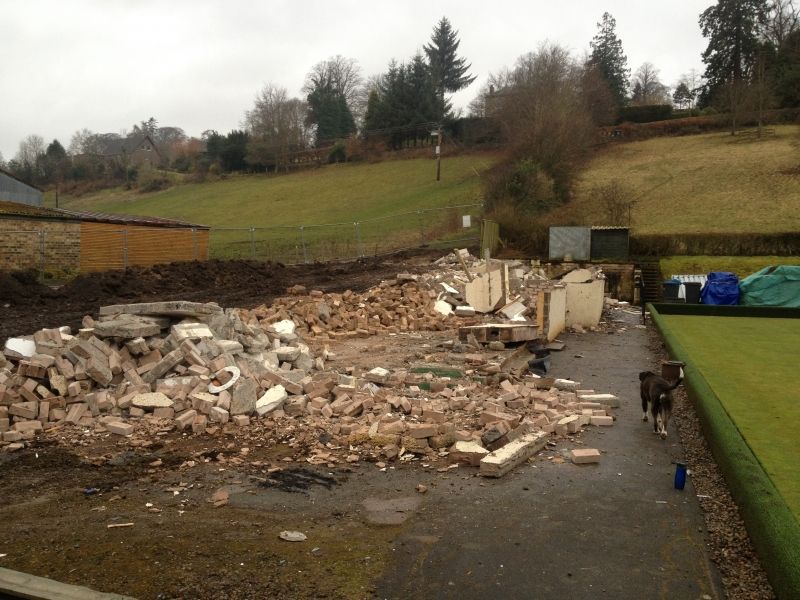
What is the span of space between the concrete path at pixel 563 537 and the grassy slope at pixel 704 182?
2906cm

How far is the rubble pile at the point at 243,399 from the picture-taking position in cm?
730

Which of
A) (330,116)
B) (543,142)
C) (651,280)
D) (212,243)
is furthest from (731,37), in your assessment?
(212,243)

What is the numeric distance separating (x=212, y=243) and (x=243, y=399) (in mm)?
33396

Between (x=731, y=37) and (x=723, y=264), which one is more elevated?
(x=731, y=37)

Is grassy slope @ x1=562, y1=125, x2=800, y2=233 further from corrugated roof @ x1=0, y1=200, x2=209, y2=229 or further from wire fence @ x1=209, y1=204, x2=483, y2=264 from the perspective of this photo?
corrugated roof @ x1=0, y1=200, x2=209, y2=229

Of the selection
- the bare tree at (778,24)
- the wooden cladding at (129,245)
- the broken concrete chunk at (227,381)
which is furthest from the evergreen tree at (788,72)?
the broken concrete chunk at (227,381)

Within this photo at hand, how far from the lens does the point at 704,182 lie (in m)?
41.3

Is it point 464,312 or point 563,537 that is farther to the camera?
point 464,312

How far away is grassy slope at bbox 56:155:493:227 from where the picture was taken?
4741 cm

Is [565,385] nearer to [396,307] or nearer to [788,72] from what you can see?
[396,307]

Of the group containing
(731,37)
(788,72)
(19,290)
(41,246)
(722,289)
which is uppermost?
(731,37)

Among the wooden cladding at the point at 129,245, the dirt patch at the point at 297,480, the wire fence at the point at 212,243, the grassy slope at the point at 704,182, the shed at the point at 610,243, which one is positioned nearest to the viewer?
the dirt patch at the point at 297,480

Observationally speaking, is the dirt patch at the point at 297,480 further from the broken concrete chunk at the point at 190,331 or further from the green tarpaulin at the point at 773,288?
the green tarpaulin at the point at 773,288

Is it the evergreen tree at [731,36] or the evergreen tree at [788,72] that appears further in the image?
the evergreen tree at [731,36]
